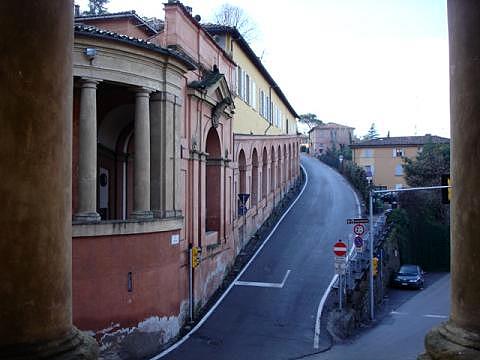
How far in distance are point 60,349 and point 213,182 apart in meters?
19.8

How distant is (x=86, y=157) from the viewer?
Answer: 46.6 ft

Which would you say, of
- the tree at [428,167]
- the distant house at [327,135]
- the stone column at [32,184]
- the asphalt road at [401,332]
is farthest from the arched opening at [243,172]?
the distant house at [327,135]

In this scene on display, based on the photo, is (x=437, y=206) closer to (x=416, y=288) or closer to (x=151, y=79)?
(x=416, y=288)

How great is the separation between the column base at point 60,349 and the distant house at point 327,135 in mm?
107725

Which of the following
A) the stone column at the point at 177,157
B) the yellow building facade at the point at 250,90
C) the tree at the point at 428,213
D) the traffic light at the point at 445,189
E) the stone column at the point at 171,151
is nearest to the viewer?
the traffic light at the point at 445,189

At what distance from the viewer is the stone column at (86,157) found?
14.2 m

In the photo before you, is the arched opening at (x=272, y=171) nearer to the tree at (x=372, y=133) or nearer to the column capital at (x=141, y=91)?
the column capital at (x=141, y=91)

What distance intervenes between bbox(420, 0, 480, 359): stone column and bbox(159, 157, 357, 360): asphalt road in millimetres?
12177

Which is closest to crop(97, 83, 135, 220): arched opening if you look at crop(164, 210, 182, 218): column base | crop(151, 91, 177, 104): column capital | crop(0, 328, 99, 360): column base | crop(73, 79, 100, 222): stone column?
crop(151, 91, 177, 104): column capital

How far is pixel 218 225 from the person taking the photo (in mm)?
23562

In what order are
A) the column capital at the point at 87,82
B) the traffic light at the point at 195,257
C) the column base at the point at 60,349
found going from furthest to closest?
the traffic light at the point at 195,257, the column capital at the point at 87,82, the column base at the point at 60,349

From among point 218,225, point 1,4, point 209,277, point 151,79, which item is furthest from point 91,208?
point 1,4

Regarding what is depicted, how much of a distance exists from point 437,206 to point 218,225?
2450 cm

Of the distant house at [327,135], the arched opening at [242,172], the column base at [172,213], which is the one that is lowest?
the column base at [172,213]
